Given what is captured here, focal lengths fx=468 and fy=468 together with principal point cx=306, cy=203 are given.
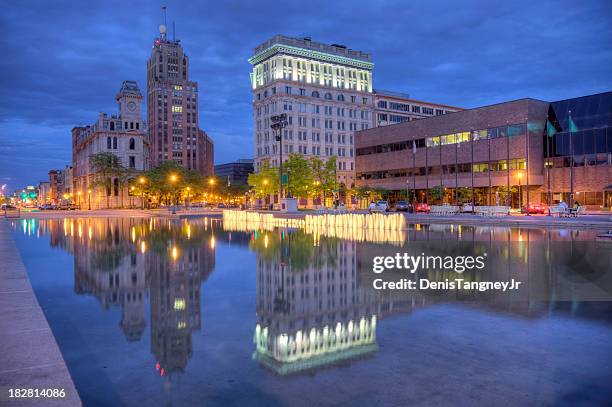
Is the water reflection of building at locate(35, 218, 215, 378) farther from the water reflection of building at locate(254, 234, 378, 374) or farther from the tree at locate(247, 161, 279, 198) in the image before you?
the tree at locate(247, 161, 279, 198)

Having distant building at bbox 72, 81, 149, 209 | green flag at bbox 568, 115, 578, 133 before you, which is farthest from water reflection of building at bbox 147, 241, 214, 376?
distant building at bbox 72, 81, 149, 209

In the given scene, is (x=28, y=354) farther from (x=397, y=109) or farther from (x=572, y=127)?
(x=397, y=109)

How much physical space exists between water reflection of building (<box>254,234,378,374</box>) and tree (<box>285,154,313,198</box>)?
2680 inches

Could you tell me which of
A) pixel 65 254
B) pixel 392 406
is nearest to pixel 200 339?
pixel 392 406

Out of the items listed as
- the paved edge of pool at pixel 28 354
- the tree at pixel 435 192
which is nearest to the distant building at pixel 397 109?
the tree at pixel 435 192

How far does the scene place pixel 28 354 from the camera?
6.47 m

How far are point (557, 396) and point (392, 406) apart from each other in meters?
2.06

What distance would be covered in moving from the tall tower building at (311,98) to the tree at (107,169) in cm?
→ 3509

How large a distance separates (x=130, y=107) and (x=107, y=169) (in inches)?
777

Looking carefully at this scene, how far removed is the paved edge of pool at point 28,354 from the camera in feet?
17.6

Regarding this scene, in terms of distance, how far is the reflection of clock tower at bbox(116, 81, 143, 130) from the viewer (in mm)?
116688

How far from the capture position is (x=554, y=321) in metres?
9.12

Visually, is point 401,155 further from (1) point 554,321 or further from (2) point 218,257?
(1) point 554,321

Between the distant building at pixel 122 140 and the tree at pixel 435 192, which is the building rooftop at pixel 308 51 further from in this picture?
the tree at pixel 435 192
